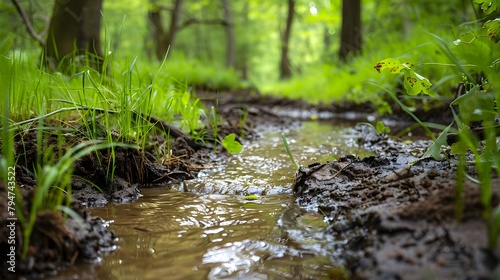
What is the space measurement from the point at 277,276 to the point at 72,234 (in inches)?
26.3

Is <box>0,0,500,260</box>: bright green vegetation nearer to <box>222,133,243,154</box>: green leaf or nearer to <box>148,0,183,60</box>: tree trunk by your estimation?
<box>222,133,243,154</box>: green leaf

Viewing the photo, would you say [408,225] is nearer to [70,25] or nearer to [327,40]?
[70,25]

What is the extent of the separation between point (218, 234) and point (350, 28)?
7304mm

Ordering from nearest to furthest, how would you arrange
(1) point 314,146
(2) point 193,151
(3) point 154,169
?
1. (3) point 154,169
2. (2) point 193,151
3. (1) point 314,146

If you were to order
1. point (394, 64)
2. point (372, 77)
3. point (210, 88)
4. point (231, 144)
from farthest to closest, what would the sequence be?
point (210, 88)
point (372, 77)
point (231, 144)
point (394, 64)

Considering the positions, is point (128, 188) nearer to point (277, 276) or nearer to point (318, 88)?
point (277, 276)

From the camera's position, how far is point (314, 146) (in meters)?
3.14

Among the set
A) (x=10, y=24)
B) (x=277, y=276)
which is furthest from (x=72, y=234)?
(x=10, y=24)

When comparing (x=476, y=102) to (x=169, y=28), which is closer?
(x=476, y=102)

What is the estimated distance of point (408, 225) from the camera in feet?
3.66

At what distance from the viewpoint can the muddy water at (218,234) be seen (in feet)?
3.80

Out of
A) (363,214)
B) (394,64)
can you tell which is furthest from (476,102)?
(363,214)

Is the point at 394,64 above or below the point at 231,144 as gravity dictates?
above

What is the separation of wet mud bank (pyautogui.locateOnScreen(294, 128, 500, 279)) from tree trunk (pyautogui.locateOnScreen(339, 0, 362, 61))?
21.2 feet
